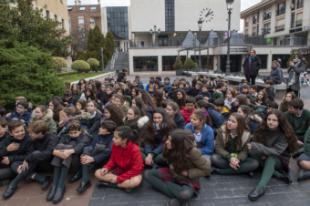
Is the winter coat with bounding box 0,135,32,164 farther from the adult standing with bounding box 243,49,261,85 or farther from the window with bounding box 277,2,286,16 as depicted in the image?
the window with bounding box 277,2,286,16

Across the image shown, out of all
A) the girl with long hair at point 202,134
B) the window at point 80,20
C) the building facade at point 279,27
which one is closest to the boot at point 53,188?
the girl with long hair at point 202,134

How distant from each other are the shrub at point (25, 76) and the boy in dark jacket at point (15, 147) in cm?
353

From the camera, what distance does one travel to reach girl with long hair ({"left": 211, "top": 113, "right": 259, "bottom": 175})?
3.86 meters

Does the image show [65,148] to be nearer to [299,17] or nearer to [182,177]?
[182,177]

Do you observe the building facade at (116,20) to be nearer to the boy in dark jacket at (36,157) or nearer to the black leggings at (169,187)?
the boy in dark jacket at (36,157)

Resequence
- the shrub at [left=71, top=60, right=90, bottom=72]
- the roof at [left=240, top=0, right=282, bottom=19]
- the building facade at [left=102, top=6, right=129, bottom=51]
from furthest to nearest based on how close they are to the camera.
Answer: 1. the building facade at [left=102, top=6, right=129, bottom=51]
2. the roof at [left=240, top=0, right=282, bottom=19]
3. the shrub at [left=71, top=60, right=90, bottom=72]

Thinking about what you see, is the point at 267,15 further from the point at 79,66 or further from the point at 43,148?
the point at 43,148

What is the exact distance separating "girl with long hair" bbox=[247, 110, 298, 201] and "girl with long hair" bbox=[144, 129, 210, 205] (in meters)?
1.06

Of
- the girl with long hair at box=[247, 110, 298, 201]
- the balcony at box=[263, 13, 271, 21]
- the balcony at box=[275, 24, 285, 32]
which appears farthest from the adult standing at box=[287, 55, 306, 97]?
the balcony at box=[263, 13, 271, 21]

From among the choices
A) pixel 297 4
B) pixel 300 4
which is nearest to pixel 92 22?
pixel 297 4

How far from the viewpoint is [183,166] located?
321cm

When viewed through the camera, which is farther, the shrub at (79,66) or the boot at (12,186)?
the shrub at (79,66)

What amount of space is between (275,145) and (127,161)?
2304 mm

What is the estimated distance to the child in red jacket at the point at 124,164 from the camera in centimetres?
356
